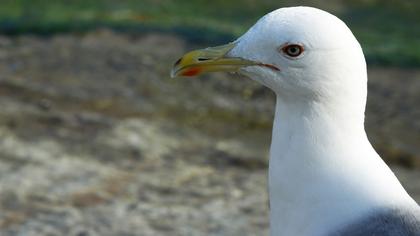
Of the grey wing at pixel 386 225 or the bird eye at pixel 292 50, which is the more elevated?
the bird eye at pixel 292 50

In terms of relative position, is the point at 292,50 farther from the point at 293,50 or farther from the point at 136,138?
the point at 136,138

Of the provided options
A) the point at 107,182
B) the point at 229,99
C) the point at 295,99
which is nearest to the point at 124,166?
the point at 107,182

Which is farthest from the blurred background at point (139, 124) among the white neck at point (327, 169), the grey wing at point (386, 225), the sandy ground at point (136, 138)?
the grey wing at point (386, 225)

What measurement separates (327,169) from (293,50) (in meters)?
0.38

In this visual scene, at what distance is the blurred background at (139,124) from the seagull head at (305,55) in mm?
2118

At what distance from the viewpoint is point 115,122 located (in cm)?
669

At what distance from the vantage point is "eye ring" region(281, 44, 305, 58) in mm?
3477

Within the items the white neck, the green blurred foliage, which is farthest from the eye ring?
the green blurred foliage

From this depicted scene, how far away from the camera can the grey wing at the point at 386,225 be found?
3375 mm

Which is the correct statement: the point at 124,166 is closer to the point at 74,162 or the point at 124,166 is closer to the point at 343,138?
the point at 74,162

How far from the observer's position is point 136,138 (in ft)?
21.4

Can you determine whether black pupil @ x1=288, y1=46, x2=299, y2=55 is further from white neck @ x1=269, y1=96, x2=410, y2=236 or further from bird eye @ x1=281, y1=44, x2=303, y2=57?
white neck @ x1=269, y1=96, x2=410, y2=236

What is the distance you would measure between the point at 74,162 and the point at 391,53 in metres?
2.98

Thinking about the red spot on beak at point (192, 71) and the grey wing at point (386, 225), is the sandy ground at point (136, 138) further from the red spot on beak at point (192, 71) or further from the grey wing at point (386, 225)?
the grey wing at point (386, 225)
